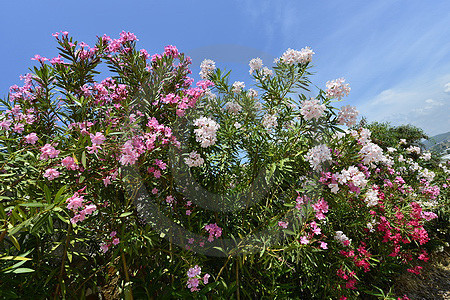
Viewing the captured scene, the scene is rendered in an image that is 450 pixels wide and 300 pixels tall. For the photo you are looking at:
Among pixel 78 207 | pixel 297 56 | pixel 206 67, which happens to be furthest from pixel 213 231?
pixel 297 56

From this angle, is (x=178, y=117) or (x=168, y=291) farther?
(x=178, y=117)

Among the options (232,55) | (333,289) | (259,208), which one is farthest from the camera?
(232,55)

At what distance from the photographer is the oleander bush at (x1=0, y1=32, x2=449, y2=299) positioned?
4.86 ft

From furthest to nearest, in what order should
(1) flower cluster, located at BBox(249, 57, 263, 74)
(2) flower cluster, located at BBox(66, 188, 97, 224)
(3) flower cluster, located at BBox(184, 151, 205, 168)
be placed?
1. (1) flower cluster, located at BBox(249, 57, 263, 74)
2. (3) flower cluster, located at BBox(184, 151, 205, 168)
3. (2) flower cluster, located at BBox(66, 188, 97, 224)

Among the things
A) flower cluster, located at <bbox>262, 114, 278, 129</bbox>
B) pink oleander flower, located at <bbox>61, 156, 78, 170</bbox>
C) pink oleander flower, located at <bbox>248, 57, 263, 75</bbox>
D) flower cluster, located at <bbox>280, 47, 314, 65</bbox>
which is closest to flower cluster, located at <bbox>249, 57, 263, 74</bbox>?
pink oleander flower, located at <bbox>248, 57, 263, 75</bbox>

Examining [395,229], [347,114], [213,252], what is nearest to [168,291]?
[213,252]

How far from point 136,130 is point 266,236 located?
1.23 metres

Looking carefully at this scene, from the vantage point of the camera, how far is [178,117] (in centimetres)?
176

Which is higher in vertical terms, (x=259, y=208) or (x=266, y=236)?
(x=259, y=208)

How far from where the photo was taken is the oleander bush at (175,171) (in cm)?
148

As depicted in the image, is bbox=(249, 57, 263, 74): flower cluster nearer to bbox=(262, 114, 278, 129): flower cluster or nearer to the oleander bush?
the oleander bush

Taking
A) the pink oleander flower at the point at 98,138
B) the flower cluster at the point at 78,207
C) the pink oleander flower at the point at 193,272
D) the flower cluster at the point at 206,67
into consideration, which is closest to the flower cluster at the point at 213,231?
the pink oleander flower at the point at 193,272

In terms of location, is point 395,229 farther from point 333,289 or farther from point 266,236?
point 266,236

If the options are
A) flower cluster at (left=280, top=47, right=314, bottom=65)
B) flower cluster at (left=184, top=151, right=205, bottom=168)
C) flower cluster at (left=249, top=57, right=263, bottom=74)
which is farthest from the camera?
flower cluster at (left=249, top=57, right=263, bottom=74)
